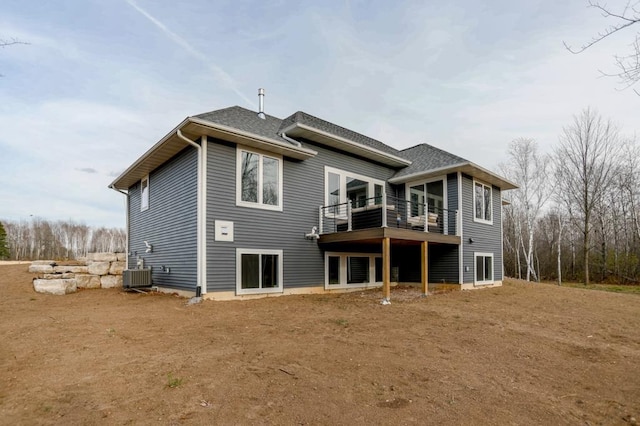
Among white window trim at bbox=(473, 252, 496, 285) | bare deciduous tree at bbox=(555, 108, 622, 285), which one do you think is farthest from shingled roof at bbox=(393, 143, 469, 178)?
bare deciduous tree at bbox=(555, 108, 622, 285)

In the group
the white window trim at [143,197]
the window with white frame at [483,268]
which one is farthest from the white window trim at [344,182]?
the white window trim at [143,197]

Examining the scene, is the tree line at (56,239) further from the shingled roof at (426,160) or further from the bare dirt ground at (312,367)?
the bare dirt ground at (312,367)

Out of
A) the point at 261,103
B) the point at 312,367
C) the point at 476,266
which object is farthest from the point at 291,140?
the point at 476,266

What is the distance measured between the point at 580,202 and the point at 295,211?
21701 millimetres

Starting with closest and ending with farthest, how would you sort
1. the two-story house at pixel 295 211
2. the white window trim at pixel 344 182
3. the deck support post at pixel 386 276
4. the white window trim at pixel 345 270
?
the deck support post at pixel 386 276 → the two-story house at pixel 295 211 → the white window trim at pixel 345 270 → the white window trim at pixel 344 182

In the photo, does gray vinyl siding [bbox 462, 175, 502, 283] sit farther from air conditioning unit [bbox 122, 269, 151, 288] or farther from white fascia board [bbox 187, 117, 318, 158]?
air conditioning unit [bbox 122, 269, 151, 288]

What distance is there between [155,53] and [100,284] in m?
8.28

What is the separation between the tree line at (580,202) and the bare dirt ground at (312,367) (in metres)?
18.3

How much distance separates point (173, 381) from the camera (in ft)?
11.6

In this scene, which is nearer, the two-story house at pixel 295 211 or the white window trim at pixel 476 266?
the two-story house at pixel 295 211

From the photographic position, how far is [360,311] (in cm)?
775

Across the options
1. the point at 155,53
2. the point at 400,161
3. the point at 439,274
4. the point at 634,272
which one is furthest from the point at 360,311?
the point at 634,272

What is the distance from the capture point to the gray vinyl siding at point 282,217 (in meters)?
8.97

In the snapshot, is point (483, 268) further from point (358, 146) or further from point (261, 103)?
point (261, 103)
